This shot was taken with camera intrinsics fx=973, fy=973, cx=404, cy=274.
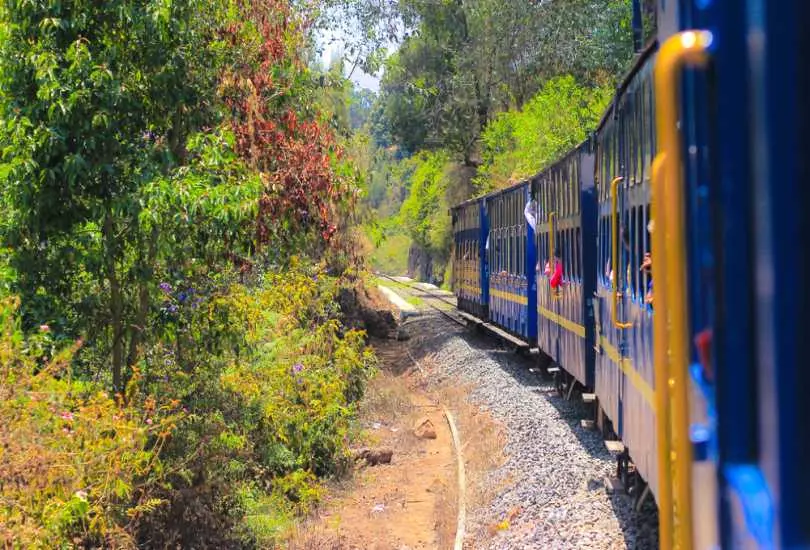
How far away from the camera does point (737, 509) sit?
229 cm

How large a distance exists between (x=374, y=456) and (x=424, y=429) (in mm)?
1868

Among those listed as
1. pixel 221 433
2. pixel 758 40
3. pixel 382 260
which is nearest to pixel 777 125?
pixel 758 40

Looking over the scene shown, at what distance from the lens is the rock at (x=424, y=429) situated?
15.5m

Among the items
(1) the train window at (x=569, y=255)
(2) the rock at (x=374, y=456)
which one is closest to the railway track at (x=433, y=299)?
(2) the rock at (x=374, y=456)

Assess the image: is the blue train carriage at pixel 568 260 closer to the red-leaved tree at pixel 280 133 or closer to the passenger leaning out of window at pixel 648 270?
the red-leaved tree at pixel 280 133

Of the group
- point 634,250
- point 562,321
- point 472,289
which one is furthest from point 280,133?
point 472,289

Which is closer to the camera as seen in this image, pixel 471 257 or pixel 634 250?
pixel 634 250

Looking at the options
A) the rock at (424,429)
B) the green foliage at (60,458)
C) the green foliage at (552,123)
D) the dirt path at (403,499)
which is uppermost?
the green foliage at (552,123)

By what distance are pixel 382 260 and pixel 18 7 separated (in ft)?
277

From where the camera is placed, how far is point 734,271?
2252 millimetres

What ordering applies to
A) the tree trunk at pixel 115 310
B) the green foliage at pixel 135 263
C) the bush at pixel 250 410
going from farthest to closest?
the bush at pixel 250 410
the tree trunk at pixel 115 310
the green foliage at pixel 135 263

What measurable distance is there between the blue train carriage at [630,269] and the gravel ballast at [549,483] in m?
0.56

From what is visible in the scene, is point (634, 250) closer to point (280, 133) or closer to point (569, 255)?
point (280, 133)

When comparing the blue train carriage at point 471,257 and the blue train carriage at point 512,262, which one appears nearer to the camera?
the blue train carriage at point 512,262
